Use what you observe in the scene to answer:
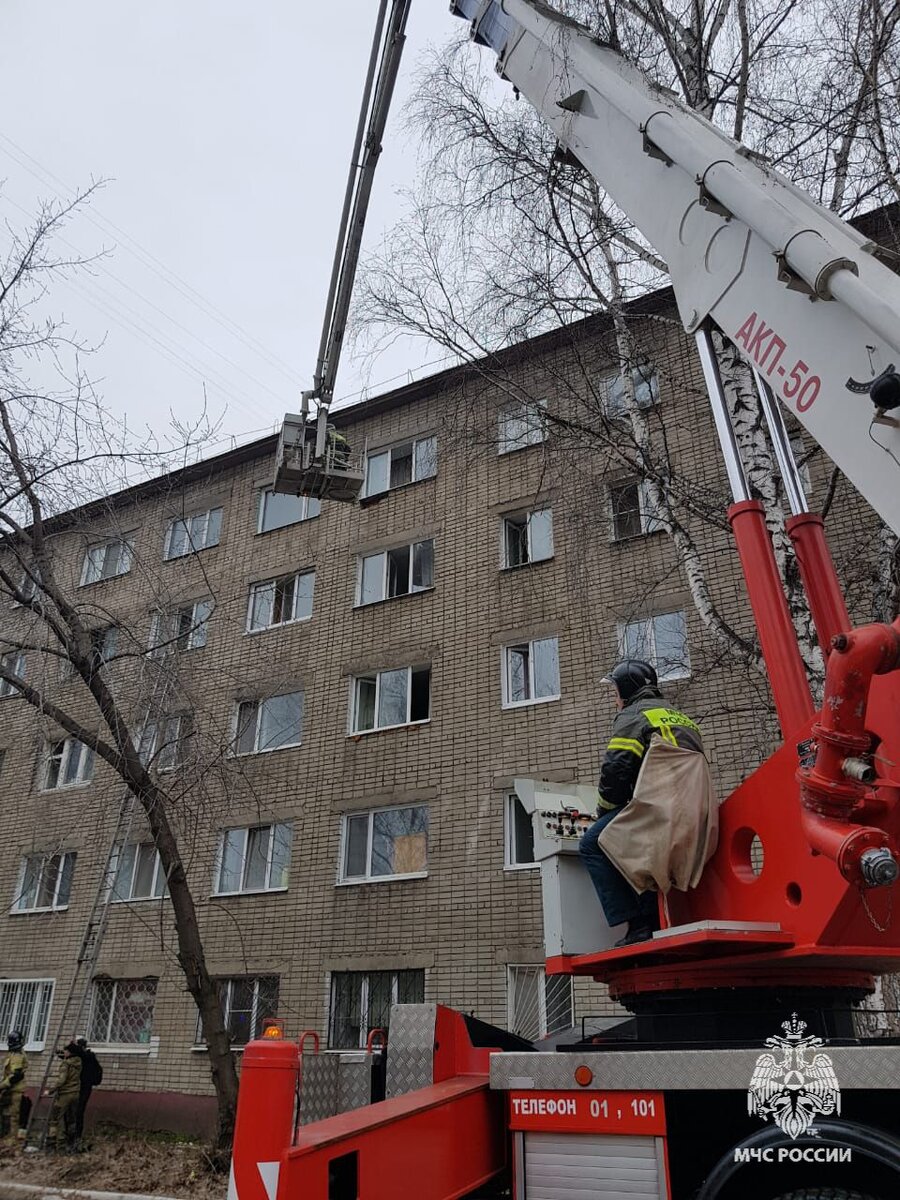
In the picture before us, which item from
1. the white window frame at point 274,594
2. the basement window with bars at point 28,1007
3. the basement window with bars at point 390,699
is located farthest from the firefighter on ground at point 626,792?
the basement window with bars at point 28,1007

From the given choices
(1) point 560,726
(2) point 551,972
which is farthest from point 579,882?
(1) point 560,726

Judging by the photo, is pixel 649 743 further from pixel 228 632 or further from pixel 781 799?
pixel 228 632

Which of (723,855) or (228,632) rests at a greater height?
(228,632)

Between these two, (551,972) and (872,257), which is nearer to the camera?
(872,257)

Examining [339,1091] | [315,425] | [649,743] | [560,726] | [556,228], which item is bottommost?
[339,1091]

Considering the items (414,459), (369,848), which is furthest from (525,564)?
(369,848)

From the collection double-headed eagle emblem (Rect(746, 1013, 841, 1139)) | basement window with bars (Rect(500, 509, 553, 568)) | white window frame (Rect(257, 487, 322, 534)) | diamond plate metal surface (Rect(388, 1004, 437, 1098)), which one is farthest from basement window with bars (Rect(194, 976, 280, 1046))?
double-headed eagle emblem (Rect(746, 1013, 841, 1139))

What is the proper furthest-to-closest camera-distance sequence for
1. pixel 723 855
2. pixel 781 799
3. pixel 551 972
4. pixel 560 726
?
pixel 560 726
pixel 551 972
pixel 723 855
pixel 781 799

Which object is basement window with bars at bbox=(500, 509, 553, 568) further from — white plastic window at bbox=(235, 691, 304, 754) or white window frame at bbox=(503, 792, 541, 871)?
white plastic window at bbox=(235, 691, 304, 754)

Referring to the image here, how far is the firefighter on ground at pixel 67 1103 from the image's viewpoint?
42.5 ft

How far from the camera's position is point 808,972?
360 cm

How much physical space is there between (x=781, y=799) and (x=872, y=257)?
212cm

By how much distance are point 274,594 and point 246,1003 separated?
739cm

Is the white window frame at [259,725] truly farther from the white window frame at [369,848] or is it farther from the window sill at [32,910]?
the window sill at [32,910]
